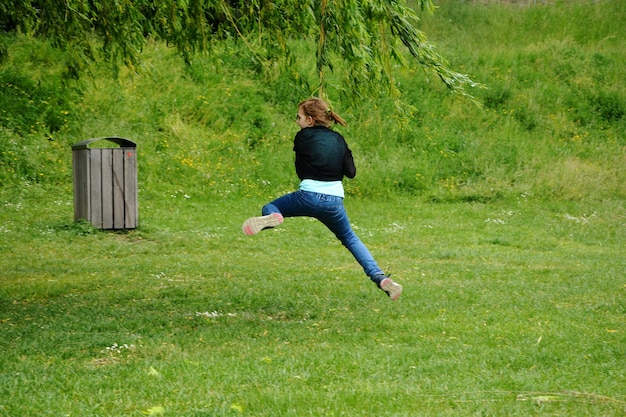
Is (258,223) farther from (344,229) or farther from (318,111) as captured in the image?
(318,111)

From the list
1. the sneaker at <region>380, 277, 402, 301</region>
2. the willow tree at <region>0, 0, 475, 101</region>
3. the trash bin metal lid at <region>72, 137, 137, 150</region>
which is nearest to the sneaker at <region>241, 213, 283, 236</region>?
the sneaker at <region>380, 277, 402, 301</region>

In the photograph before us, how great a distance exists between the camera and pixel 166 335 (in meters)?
7.17

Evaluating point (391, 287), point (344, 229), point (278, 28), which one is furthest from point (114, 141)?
point (391, 287)

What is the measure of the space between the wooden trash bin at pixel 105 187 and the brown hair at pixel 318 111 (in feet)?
23.7

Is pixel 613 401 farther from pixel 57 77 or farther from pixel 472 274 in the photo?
pixel 57 77

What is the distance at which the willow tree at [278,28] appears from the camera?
25.7 ft

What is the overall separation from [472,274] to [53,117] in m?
11.9

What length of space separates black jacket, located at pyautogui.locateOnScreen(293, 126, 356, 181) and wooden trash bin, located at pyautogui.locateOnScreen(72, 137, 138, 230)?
727 centimetres

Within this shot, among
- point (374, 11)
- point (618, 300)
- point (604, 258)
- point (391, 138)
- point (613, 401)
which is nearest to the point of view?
point (613, 401)

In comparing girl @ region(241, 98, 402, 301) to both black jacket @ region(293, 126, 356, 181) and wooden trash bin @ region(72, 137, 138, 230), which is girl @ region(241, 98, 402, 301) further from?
wooden trash bin @ region(72, 137, 138, 230)

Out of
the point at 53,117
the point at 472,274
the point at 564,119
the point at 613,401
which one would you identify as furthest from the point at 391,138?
the point at 613,401

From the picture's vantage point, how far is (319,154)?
23.7 feet

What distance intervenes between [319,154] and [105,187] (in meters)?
7.59

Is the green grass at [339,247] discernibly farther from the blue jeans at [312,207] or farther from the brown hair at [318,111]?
the brown hair at [318,111]
